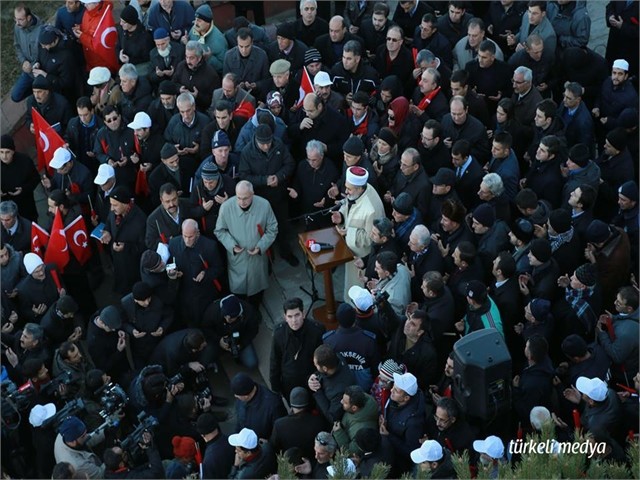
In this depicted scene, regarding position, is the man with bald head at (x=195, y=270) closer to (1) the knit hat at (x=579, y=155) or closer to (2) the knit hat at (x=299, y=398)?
(2) the knit hat at (x=299, y=398)

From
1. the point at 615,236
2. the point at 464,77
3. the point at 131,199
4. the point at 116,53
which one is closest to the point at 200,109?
the point at 116,53

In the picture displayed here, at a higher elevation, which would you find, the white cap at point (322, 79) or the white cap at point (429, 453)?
the white cap at point (322, 79)

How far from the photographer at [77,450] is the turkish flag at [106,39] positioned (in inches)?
249

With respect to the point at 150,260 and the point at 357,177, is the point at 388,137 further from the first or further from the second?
the point at 150,260

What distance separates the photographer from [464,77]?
446 inches

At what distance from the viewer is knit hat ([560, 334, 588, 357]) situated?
8414 millimetres

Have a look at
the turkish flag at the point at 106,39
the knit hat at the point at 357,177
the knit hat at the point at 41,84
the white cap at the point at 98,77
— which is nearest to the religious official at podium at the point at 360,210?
the knit hat at the point at 357,177

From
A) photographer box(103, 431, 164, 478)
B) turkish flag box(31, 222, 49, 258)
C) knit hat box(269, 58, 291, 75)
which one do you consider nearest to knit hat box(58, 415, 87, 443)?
photographer box(103, 431, 164, 478)

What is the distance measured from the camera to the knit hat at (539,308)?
8761 mm

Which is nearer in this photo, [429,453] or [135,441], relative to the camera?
[429,453]

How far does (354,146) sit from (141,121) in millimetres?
2556

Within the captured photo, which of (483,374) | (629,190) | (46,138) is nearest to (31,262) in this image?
(46,138)

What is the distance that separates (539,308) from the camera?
8758 millimetres

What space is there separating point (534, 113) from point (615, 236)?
241 cm
